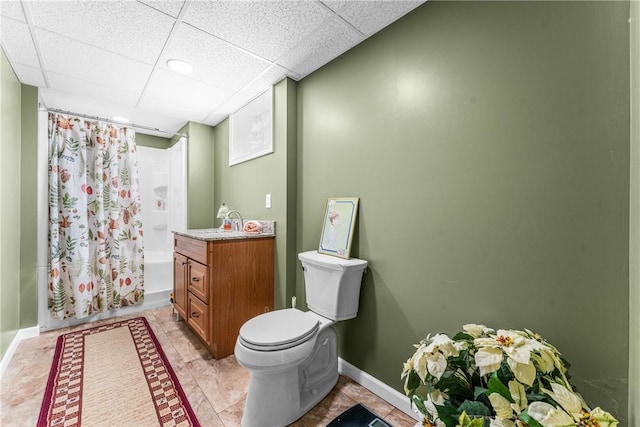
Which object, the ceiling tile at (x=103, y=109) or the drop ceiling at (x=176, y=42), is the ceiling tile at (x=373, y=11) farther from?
the ceiling tile at (x=103, y=109)

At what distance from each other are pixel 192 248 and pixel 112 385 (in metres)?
0.94

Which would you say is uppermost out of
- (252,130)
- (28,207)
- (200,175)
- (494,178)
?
(252,130)

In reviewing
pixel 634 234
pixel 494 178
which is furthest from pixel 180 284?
pixel 634 234

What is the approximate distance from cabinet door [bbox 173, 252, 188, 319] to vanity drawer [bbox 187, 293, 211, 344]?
0.45ft

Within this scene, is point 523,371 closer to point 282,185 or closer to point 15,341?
point 282,185

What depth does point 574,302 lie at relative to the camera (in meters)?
0.90

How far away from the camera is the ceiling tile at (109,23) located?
1.32 metres

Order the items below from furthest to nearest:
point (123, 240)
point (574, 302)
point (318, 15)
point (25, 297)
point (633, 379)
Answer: point (123, 240) < point (25, 297) < point (318, 15) < point (574, 302) < point (633, 379)

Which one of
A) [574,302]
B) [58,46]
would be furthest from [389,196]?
[58,46]

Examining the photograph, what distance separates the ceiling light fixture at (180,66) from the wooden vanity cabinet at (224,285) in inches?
49.5

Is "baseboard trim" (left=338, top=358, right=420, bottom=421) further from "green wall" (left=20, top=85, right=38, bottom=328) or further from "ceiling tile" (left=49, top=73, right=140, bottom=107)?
"ceiling tile" (left=49, top=73, right=140, bottom=107)

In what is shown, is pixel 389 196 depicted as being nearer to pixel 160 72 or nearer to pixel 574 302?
pixel 574 302

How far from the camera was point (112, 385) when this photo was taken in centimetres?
155

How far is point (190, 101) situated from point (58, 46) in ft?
3.01
